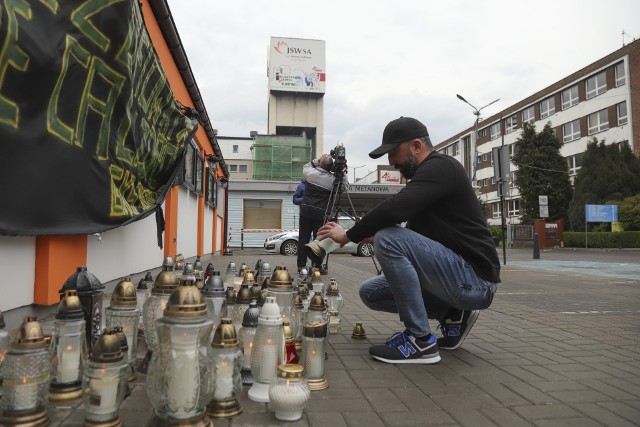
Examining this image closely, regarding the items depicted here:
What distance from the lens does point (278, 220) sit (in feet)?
91.7

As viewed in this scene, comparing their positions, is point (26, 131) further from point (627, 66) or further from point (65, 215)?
point (627, 66)

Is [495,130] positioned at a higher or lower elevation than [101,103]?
higher

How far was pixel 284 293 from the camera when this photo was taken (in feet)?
9.46

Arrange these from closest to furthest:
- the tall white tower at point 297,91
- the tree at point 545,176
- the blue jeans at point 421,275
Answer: the blue jeans at point 421,275 → the tree at point 545,176 → the tall white tower at point 297,91

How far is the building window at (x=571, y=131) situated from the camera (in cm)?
4033

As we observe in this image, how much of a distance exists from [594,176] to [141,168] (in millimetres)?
36061

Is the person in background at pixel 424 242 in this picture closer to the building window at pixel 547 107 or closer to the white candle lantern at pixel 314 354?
the white candle lantern at pixel 314 354

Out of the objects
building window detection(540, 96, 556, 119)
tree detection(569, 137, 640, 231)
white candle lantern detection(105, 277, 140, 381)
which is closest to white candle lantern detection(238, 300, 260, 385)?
white candle lantern detection(105, 277, 140, 381)

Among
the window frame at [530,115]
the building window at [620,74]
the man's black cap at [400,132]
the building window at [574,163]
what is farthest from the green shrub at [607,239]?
the man's black cap at [400,132]

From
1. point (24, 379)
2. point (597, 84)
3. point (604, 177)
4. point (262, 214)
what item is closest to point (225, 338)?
point (24, 379)

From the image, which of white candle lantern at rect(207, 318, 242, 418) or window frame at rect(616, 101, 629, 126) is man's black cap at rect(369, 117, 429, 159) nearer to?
white candle lantern at rect(207, 318, 242, 418)

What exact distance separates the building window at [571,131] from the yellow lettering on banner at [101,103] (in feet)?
147

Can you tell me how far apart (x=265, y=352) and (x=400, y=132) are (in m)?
1.80

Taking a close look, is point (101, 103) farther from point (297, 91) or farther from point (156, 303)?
point (297, 91)
